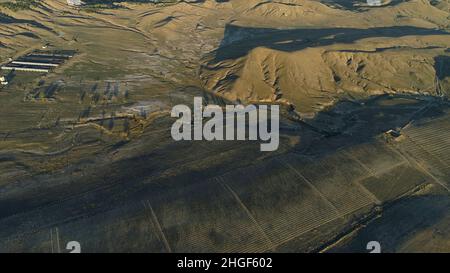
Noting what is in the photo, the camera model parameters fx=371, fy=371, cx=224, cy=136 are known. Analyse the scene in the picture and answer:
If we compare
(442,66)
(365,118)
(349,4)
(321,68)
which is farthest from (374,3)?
(365,118)

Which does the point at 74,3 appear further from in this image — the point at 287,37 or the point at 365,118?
the point at 365,118

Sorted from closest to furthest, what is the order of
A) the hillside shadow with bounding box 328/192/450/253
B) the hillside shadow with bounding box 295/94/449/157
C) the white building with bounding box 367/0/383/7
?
the hillside shadow with bounding box 328/192/450/253 → the hillside shadow with bounding box 295/94/449/157 → the white building with bounding box 367/0/383/7

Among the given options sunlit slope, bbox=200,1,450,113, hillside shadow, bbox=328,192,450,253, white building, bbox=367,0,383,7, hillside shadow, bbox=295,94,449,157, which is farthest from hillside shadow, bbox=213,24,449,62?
hillside shadow, bbox=328,192,450,253

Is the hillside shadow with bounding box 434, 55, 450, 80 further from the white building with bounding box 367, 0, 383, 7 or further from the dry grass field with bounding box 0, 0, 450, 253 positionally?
the white building with bounding box 367, 0, 383, 7

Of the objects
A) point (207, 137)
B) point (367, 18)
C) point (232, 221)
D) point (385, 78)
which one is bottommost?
point (232, 221)

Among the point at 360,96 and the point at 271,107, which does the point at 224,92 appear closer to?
the point at 271,107

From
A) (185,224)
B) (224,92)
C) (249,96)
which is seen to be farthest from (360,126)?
(185,224)

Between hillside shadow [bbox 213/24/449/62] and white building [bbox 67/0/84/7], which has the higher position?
white building [bbox 67/0/84/7]

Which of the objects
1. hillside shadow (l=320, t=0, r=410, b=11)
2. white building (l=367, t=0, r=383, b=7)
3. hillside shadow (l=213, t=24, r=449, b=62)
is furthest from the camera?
white building (l=367, t=0, r=383, b=7)
